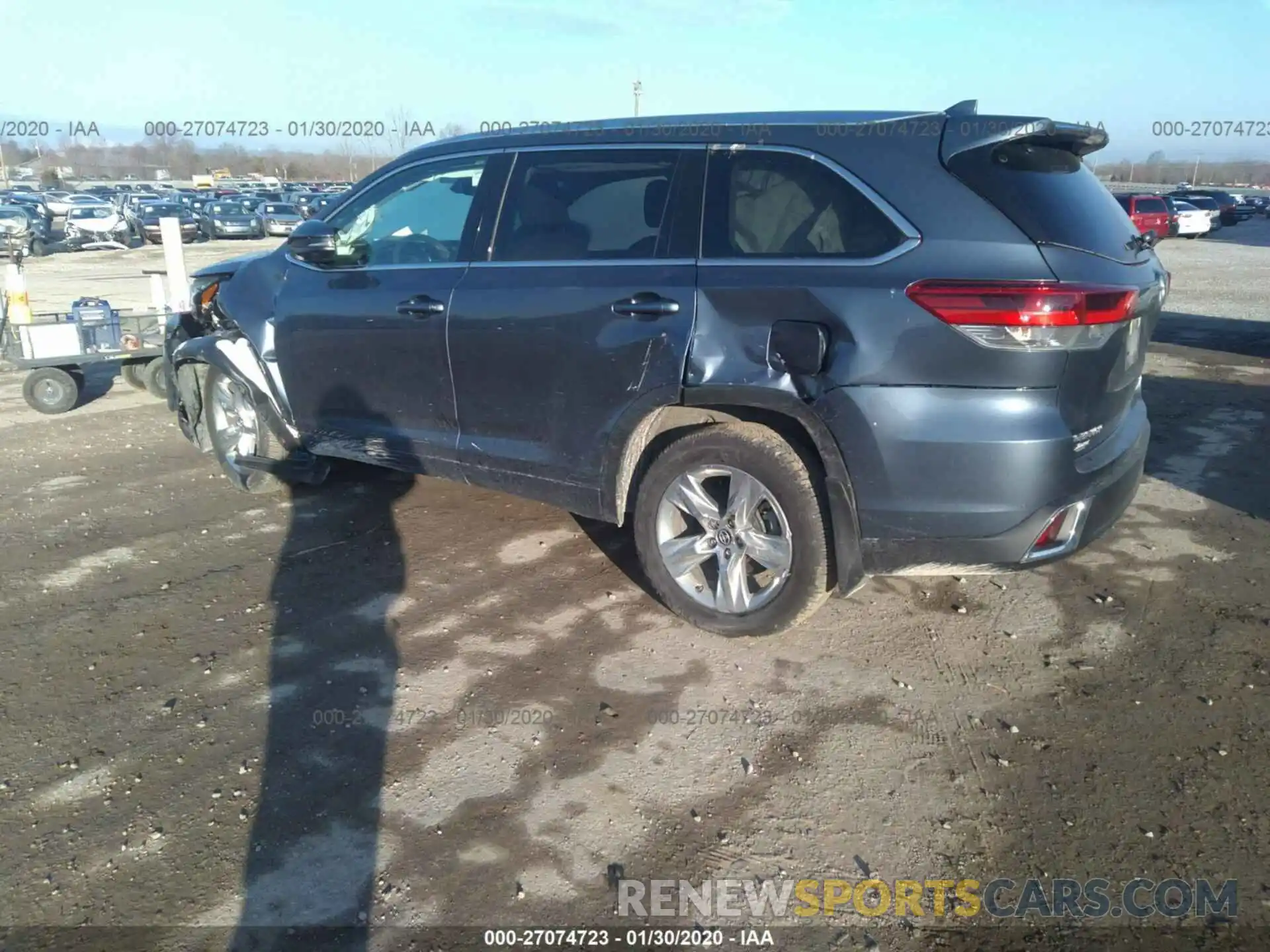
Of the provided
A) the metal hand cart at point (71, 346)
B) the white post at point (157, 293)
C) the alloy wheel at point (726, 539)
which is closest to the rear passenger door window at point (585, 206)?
the alloy wheel at point (726, 539)

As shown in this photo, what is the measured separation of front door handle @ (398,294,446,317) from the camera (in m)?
4.32

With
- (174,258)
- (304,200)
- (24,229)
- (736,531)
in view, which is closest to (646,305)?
(736,531)

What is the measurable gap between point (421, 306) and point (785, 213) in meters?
1.75

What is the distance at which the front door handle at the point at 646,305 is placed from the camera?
363 centimetres

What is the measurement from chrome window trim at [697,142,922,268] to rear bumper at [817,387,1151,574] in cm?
46

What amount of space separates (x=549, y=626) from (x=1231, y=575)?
3.16m

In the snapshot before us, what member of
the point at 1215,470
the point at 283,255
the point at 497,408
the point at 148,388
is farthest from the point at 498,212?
the point at 148,388

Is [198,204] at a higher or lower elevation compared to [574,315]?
higher

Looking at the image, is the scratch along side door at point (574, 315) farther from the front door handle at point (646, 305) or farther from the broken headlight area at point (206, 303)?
the broken headlight area at point (206, 303)

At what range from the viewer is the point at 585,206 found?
4.06 meters

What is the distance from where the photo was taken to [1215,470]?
5.92 m

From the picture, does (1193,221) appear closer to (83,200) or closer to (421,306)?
(421,306)

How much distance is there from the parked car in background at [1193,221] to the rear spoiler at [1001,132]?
1413 inches

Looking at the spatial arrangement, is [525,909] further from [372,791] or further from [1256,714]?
[1256,714]
